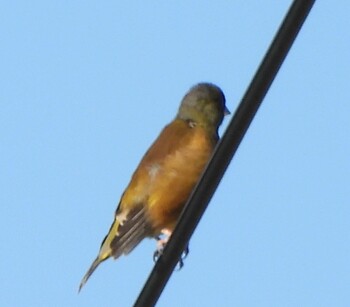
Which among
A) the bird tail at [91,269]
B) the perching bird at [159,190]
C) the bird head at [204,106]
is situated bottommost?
the bird tail at [91,269]

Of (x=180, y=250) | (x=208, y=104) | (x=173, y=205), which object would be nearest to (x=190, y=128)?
(x=208, y=104)

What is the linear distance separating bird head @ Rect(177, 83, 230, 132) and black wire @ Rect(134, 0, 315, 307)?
12.9 feet

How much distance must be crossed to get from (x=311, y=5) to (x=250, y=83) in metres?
0.29

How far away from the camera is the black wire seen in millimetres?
2502

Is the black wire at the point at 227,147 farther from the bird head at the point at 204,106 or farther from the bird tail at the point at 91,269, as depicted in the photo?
the bird head at the point at 204,106

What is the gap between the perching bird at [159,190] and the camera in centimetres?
543

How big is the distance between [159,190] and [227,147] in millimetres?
2978

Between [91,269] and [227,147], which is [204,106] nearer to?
[91,269]

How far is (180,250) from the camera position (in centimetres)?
274

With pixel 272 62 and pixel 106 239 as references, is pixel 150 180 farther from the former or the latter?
pixel 272 62

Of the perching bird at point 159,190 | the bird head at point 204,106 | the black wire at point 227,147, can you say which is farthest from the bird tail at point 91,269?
the black wire at point 227,147

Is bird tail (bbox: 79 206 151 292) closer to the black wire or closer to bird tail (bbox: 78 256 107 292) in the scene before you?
bird tail (bbox: 78 256 107 292)

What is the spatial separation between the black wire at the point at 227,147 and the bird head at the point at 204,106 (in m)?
3.92

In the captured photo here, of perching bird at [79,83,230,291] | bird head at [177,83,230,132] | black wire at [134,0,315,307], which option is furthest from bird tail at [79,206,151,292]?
black wire at [134,0,315,307]
